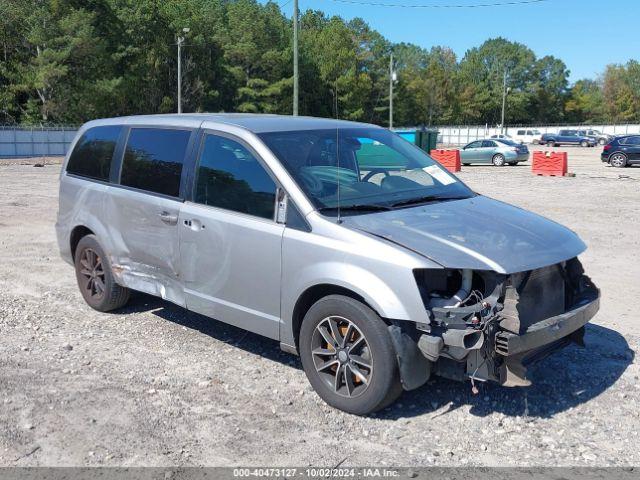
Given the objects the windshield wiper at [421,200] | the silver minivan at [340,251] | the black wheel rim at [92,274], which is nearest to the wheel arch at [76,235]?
the black wheel rim at [92,274]

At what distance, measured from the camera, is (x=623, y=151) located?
30078 millimetres

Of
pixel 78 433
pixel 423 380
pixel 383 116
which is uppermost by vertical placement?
pixel 383 116

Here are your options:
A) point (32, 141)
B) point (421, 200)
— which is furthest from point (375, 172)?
point (32, 141)

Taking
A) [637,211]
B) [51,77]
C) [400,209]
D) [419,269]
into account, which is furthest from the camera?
[51,77]

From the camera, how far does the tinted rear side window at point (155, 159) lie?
5.35 meters

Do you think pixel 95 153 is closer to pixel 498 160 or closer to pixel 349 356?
pixel 349 356

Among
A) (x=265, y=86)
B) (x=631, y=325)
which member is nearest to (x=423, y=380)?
(x=631, y=325)

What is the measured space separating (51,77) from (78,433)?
175ft

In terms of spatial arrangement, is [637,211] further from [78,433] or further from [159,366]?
[78,433]

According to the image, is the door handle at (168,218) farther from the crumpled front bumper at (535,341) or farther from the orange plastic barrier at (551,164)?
the orange plastic barrier at (551,164)

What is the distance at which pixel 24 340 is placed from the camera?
18.6 ft

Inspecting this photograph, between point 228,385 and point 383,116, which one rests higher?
point 383,116

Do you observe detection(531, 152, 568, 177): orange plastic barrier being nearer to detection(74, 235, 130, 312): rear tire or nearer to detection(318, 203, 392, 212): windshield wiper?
detection(74, 235, 130, 312): rear tire

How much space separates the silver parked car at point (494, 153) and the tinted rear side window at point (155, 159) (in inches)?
1152
